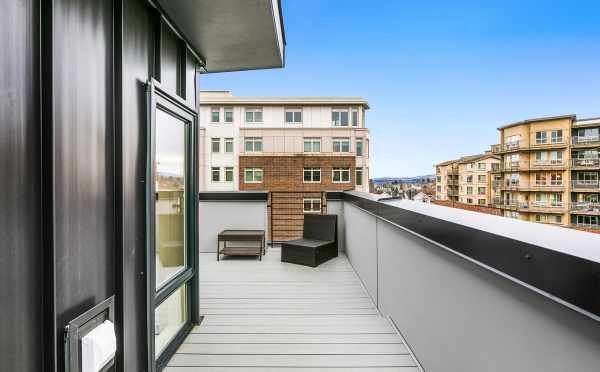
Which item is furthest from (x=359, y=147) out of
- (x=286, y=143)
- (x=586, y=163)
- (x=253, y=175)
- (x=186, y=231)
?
(x=186, y=231)

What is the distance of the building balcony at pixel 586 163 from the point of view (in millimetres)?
15750

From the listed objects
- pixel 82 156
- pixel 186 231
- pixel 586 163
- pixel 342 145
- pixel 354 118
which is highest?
pixel 354 118

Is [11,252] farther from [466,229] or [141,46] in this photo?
[466,229]

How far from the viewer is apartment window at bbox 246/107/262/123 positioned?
21406 millimetres

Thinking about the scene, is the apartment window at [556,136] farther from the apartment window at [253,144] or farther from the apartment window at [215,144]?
the apartment window at [215,144]

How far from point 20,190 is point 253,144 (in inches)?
793

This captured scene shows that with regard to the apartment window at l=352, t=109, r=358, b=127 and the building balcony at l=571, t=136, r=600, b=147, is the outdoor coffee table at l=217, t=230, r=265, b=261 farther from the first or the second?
the apartment window at l=352, t=109, r=358, b=127

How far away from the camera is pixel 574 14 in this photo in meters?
12.0

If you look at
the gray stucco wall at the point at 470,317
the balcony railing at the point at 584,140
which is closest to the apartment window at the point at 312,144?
the balcony railing at the point at 584,140

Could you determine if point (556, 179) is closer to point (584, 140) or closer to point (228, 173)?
point (584, 140)

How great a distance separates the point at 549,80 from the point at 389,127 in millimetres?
12931

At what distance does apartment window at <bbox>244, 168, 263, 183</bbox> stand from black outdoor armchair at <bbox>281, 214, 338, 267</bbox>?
52.7ft

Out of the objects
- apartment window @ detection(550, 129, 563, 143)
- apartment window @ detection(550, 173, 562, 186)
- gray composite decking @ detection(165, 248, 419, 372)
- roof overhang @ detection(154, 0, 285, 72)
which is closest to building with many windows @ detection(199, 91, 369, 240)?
apartment window @ detection(550, 129, 563, 143)

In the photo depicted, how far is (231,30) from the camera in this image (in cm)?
224
